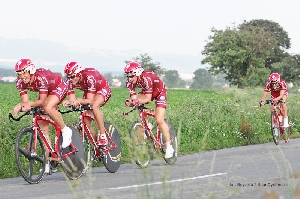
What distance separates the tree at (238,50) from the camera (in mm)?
107250

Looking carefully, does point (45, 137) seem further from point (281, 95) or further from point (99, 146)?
point (281, 95)

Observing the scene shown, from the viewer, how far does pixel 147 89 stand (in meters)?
12.9

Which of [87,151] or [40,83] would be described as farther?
[87,151]

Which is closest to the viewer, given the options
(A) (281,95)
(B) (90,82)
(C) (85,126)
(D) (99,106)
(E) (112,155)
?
(B) (90,82)

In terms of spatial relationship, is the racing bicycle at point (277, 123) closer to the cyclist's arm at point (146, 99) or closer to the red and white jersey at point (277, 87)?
the red and white jersey at point (277, 87)

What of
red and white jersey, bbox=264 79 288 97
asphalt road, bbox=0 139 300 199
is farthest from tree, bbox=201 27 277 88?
asphalt road, bbox=0 139 300 199

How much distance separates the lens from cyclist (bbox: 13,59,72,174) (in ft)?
34.0

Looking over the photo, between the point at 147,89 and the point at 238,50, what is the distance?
319 feet

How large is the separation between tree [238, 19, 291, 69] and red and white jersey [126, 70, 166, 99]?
102632 millimetres

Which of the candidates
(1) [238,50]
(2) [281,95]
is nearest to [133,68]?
(2) [281,95]

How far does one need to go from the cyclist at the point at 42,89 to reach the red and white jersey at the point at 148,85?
73.8 inches

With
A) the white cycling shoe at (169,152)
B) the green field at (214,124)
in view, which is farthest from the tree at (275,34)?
the white cycling shoe at (169,152)

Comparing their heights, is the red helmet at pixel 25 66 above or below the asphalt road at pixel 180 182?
above

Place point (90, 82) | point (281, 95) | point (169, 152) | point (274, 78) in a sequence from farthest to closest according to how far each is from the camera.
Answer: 1. point (281, 95)
2. point (274, 78)
3. point (169, 152)
4. point (90, 82)
